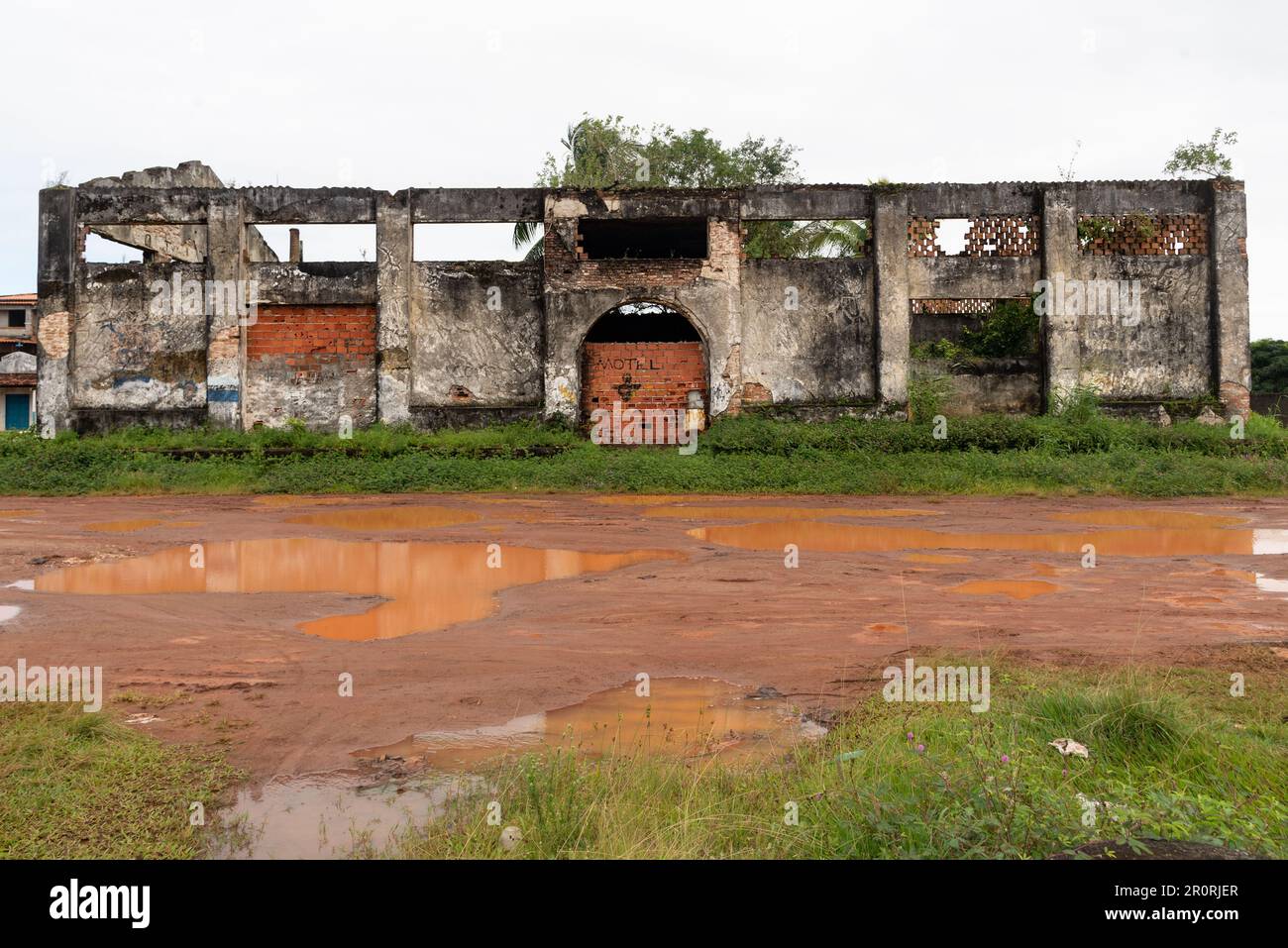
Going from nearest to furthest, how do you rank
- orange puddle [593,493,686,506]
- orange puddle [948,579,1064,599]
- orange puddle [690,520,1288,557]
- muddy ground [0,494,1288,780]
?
1. muddy ground [0,494,1288,780]
2. orange puddle [948,579,1064,599]
3. orange puddle [690,520,1288,557]
4. orange puddle [593,493,686,506]

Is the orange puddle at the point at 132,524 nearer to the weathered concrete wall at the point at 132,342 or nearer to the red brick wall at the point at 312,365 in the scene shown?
the red brick wall at the point at 312,365

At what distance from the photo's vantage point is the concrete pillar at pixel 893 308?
57.3 ft

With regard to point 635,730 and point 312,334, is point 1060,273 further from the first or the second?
point 635,730

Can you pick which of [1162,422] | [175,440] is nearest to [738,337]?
[1162,422]

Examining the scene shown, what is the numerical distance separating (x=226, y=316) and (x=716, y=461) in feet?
30.8

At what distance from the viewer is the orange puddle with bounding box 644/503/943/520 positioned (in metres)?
11.7

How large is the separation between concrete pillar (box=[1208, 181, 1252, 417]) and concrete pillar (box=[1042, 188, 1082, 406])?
8.21 feet

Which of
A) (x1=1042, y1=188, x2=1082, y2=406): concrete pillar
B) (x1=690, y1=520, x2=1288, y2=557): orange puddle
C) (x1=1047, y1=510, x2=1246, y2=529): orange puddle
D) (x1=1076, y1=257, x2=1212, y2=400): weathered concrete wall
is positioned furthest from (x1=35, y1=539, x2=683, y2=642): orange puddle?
(x1=1076, y1=257, x2=1212, y2=400): weathered concrete wall

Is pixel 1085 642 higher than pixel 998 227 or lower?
lower

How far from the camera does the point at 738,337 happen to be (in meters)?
17.3

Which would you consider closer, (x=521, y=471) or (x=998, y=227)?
(x=521, y=471)

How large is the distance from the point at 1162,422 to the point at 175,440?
57.8 ft

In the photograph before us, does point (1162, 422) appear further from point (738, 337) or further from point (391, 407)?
point (391, 407)

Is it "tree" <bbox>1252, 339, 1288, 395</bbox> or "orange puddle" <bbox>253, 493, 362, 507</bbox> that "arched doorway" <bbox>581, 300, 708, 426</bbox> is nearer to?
"orange puddle" <bbox>253, 493, 362, 507</bbox>
